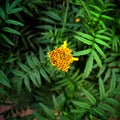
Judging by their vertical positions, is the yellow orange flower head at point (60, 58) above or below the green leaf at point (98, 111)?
above

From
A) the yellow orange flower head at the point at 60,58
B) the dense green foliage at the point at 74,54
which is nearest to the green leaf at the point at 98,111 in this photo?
→ the dense green foliage at the point at 74,54

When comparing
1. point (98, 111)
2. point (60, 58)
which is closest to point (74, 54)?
point (60, 58)

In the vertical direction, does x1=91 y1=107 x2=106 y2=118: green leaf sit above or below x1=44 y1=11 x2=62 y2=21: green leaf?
below

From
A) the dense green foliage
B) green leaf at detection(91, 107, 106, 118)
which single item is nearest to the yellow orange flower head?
the dense green foliage

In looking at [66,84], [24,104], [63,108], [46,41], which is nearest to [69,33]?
[46,41]

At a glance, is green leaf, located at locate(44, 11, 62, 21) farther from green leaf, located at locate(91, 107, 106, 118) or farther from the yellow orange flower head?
green leaf, located at locate(91, 107, 106, 118)

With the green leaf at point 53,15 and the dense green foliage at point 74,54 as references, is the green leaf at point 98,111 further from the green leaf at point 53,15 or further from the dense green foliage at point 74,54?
the green leaf at point 53,15

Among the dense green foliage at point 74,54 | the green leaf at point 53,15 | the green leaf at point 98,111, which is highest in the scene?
the green leaf at point 53,15

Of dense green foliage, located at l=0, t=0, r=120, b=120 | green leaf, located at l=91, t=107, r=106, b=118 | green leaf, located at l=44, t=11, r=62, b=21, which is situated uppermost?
green leaf, located at l=44, t=11, r=62, b=21

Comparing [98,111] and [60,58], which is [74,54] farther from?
[98,111]
